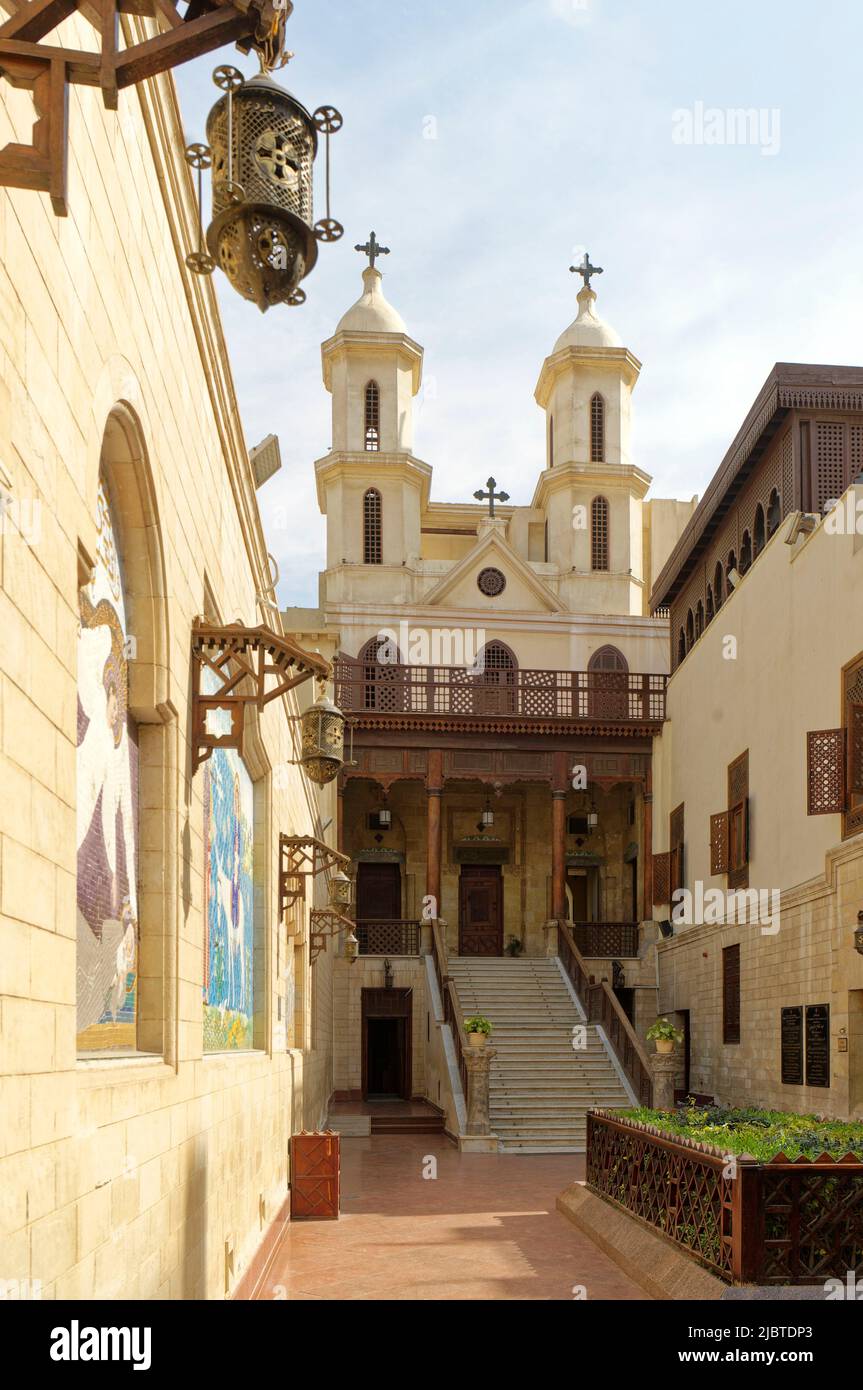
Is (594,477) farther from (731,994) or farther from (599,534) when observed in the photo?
(731,994)

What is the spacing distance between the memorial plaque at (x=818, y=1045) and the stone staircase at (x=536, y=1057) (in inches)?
122

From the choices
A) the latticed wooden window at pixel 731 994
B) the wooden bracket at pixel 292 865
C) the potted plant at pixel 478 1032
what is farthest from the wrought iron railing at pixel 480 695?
the wooden bracket at pixel 292 865

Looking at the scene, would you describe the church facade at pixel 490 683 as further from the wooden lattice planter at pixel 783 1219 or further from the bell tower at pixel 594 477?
the wooden lattice planter at pixel 783 1219

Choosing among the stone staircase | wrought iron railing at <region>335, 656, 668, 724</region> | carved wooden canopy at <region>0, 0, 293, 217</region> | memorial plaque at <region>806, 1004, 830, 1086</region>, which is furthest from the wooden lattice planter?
wrought iron railing at <region>335, 656, 668, 724</region>

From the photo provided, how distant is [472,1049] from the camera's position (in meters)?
21.4

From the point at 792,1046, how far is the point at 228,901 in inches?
465

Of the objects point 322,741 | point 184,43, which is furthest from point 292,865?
point 184,43

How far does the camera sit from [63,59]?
294cm

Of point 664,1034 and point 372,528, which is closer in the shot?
point 664,1034

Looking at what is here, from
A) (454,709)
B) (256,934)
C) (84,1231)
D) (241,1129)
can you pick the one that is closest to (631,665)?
(454,709)

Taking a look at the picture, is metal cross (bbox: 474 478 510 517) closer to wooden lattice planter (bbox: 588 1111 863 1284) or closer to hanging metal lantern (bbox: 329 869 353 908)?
hanging metal lantern (bbox: 329 869 353 908)

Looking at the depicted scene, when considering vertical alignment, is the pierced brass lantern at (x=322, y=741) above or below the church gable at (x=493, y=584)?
below

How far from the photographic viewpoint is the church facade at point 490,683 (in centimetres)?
2883

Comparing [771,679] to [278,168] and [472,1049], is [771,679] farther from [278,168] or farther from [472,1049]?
[278,168]
